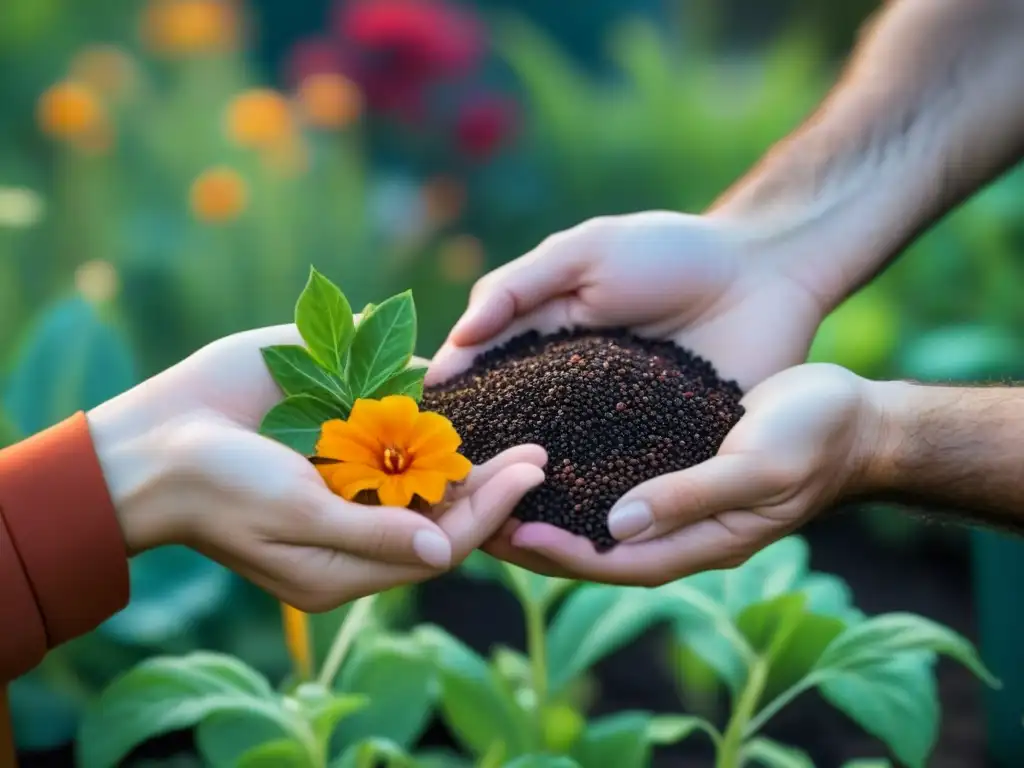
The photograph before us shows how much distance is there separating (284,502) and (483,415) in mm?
216

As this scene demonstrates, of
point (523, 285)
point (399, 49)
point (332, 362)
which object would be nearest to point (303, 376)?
point (332, 362)

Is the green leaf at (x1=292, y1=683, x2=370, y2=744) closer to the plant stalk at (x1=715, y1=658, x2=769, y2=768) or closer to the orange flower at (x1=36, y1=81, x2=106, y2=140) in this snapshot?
the plant stalk at (x1=715, y1=658, x2=769, y2=768)

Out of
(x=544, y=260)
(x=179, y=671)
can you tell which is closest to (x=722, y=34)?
(x=544, y=260)

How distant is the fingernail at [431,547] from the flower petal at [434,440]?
3.0 inches

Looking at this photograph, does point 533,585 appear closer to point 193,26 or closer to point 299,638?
point 299,638

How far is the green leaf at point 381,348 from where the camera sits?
0.82 m

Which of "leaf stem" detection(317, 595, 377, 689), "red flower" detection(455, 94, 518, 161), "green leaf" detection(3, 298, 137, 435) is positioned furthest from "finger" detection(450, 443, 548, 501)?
"red flower" detection(455, 94, 518, 161)

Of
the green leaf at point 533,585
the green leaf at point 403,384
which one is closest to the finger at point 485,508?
the green leaf at point 403,384

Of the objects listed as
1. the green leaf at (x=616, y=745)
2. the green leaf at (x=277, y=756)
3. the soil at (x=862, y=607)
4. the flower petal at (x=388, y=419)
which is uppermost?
the flower petal at (x=388, y=419)

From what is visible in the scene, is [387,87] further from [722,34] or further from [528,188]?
[722,34]

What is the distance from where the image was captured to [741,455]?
79cm

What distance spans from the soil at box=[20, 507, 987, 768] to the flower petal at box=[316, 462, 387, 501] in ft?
1.82

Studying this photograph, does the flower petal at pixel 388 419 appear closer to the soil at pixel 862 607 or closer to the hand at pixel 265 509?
the hand at pixel 265 509

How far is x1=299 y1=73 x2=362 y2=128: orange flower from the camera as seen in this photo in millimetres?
1729
